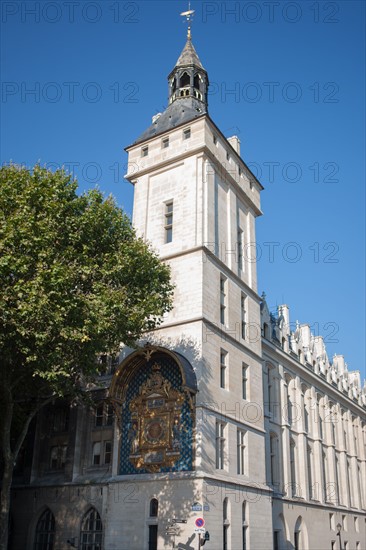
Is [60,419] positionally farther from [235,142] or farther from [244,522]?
[235,142]

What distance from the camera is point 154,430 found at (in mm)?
32469

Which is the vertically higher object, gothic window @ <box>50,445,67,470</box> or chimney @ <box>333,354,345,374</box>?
chimney @ <box>333,354,345,374</box>

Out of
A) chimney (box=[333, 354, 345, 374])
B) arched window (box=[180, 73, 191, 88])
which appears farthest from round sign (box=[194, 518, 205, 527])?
chimney (box=[333, 354, 345, 374])

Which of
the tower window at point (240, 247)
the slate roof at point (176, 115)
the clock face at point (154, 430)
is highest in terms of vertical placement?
the slate roof at point (176, 115)

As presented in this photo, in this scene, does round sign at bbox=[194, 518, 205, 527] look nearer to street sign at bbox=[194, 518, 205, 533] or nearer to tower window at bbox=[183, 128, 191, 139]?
street sign at bbox=[194, 518, 205, 533]

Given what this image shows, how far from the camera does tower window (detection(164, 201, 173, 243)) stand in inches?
1521

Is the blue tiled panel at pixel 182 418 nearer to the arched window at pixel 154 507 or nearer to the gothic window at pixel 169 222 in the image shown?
the arched window at pixel 154 507

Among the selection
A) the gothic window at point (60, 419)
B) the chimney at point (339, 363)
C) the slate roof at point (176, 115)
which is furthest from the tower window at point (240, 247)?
the chimney at point (339, 363)

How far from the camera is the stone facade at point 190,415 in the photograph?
102 ft

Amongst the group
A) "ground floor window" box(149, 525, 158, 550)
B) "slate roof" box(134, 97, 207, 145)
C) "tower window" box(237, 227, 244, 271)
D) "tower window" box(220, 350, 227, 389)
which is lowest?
"ground floor window" box(149, 525, 158, 550)

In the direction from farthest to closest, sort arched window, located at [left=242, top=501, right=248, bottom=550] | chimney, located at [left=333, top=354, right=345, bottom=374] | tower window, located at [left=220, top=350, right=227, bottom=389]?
chimney, located at [left=333, top=354, right=345, bottom=374] < tower window, located at [left=220, top=350, right=227, bottom=389] < arched window, located at [left=242, top=501, right=248, bottom=550]

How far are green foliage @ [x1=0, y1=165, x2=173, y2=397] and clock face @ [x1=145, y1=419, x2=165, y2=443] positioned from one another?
18.1 ft

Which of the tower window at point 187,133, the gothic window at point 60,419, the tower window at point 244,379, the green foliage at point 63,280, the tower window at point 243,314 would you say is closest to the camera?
the green foliage at point 63,280

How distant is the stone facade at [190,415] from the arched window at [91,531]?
85 mm
